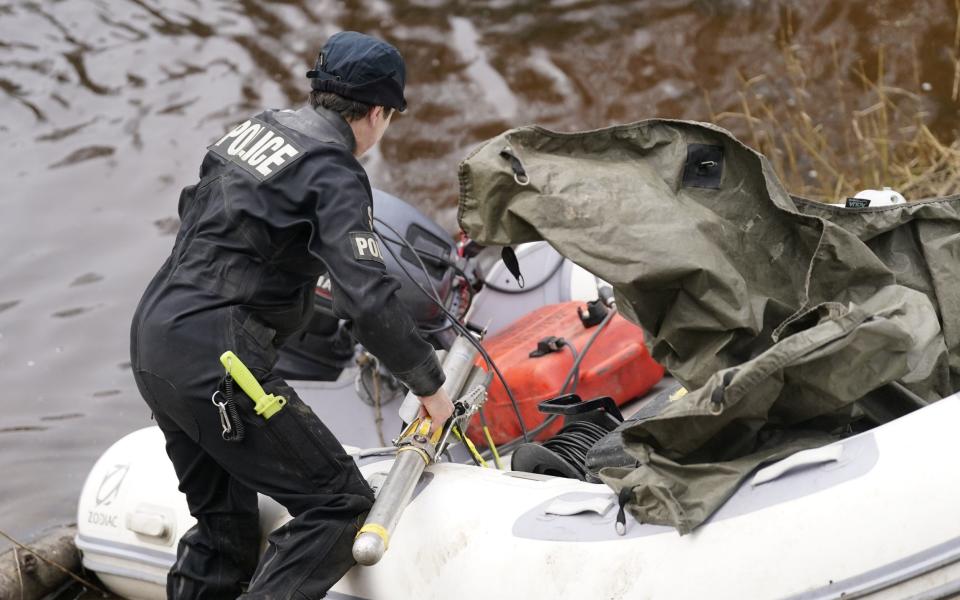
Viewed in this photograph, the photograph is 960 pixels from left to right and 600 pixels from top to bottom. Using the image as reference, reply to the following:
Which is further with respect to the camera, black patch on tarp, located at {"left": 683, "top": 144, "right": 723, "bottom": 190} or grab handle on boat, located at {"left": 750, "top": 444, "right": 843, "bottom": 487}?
black patch on tarp, located at {"left": 683, "top": 144, "right": 723, "bottom": 190}

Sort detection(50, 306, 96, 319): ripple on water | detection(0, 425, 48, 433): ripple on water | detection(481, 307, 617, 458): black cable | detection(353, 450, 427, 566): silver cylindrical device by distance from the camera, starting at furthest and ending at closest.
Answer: detection(50, 306, 96, 319): ripple on water → detection(0, 425, 48, 433): ripple on water → detection(481, 307, 617, 458): black cable → detection(353, 450, 427, 566): silver cylindrical device

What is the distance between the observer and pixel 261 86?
21.4ft

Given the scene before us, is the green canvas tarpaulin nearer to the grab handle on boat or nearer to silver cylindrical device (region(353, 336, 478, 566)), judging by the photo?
the grab handle on boat

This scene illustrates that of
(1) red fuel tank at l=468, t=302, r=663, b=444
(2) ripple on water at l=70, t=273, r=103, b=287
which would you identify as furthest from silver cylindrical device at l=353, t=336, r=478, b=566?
(2) ripple on water at l=70, t=273, r=103, b=287

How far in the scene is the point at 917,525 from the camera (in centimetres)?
198

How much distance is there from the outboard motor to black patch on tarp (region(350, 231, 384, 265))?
92 centimetres

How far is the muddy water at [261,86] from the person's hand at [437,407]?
8.24 feet

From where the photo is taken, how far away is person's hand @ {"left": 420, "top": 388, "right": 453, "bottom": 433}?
2473mm

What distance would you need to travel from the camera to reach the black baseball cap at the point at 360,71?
245 cm

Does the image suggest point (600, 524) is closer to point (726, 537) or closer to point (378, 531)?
point (726, 537)

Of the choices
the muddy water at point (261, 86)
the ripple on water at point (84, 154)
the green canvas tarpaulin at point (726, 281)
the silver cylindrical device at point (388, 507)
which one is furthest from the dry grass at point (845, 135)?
the ripple on water at point (84, 154)

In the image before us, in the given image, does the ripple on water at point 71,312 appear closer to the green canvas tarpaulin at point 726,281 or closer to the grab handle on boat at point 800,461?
the green canvas tarpaulin at point 726,281

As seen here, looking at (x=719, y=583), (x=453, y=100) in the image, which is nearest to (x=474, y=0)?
(x=453, y=100)

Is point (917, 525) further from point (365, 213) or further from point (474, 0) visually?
point (474, 0)
